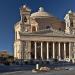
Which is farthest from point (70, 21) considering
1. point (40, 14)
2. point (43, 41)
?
point (43, 41)

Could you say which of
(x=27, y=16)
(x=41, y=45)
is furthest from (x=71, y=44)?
(x=27, y=16)

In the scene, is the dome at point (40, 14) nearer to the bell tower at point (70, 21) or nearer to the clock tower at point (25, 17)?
the bell tower at point (70, 21)

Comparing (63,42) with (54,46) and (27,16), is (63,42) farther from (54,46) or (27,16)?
(27,16)

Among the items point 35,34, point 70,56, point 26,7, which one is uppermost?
point 26,7

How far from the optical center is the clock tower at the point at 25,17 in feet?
363

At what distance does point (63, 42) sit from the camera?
4227 inches

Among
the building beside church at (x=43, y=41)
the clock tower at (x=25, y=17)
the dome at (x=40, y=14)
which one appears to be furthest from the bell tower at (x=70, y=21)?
the clock tower at (x=25, y=17)

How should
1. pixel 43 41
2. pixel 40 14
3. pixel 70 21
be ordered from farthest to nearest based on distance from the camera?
1. pixel 40 14
2. pixel 70 21
3. pixel 43 41

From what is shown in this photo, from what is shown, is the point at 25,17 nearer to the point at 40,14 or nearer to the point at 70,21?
the point at 40,14

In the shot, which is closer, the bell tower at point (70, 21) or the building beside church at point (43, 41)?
the building beside church at point (43, 41)

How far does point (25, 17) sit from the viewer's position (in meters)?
112

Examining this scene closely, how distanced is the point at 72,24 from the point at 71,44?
39.5ft

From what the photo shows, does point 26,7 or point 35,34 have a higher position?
point 26,7

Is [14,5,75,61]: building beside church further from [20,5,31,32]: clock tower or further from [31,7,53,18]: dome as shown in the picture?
[31,7,53,18]: dome
